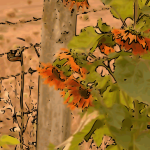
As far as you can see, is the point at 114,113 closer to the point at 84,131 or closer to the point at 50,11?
the point at 84,131

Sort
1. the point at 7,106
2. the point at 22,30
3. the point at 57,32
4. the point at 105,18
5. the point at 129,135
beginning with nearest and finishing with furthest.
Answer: the point at 129,135, the point at 57,32, the point at 7,106, the point at 105,18, the point at 22,30

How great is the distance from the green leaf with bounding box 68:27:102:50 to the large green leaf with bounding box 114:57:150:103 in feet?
0.34

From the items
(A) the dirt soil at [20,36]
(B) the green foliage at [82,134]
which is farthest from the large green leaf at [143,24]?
(A) the dirt soil at [20,36]

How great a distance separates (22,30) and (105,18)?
0.96 meters

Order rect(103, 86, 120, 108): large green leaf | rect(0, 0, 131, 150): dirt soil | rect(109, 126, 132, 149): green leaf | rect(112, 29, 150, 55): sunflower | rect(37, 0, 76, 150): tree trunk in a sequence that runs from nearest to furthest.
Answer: rect(112, 29, 150, 55): sunflower < rect(109, 126, 132, 149): green leaf < rect(103, 86, 120, 108): large green leaf < rect(37, 0, 76, 150): tree trunk < rect(0, 0, 131, 150): dirt soil

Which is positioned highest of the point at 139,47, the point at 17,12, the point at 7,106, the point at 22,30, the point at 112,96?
the point at 17,12

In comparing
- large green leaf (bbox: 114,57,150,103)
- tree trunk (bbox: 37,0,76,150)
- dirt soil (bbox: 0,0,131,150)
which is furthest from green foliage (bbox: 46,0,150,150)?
dirt soil (bbox: 0,0,131,150)

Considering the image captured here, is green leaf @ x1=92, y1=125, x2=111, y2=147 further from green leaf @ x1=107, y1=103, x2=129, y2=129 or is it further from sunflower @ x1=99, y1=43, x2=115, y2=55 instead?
sunflower @ x1=99, y1=43, x2=115, y2=55

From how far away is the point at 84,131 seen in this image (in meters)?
0.71

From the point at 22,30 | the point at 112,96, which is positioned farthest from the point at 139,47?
the point at 22,30

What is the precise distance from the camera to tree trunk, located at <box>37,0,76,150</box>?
94 centimetres

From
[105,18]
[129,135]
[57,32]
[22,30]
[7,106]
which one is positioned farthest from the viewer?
[22,30]

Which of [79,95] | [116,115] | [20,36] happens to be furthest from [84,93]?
[20,36]

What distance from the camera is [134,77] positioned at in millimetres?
582
